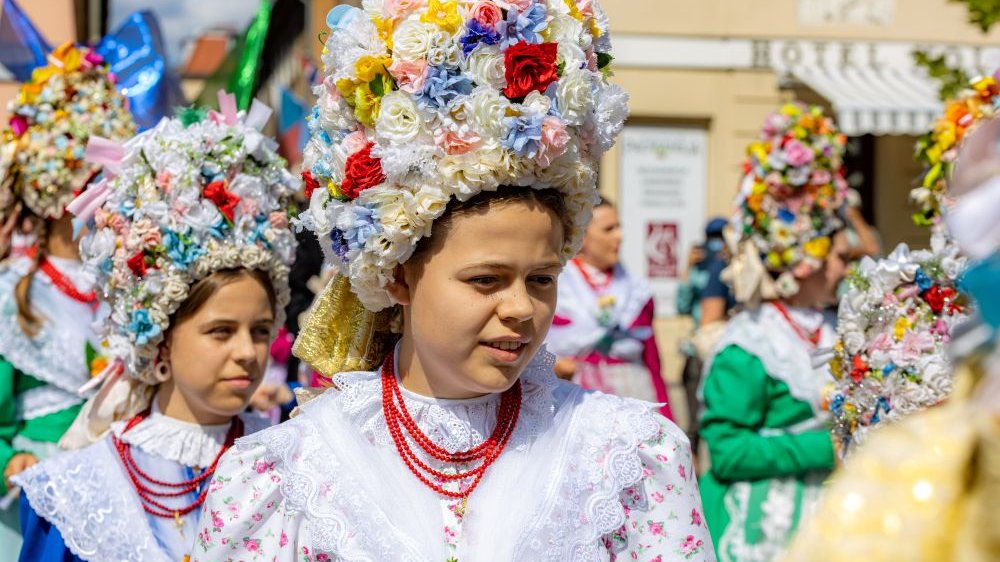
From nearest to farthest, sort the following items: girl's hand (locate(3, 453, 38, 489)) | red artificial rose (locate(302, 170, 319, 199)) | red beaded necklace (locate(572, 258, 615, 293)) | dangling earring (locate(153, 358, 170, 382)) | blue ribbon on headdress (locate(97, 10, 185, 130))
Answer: red artificial rose (locate(302, 170, 319, 199)), dangling earring (locate(153, 358, 170, 382)), girl's hand (locate(3, 453, 38, 489)), blue ribbon on headdress (locate(97, 10, 185, 130)), red beaded necklace (locate(572, 258, 615, 293))

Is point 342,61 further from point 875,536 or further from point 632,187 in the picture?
point 632,187

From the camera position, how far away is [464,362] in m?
2.63

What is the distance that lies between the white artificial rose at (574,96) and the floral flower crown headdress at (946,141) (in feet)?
4.22

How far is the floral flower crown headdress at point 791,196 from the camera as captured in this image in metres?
5.43

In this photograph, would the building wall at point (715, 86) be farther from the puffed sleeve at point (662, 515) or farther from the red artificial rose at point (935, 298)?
the puffed sleeve at point (662, 515)

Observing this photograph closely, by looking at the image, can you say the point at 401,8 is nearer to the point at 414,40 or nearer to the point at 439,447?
the point at 414,40

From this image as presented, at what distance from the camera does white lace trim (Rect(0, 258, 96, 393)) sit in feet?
16.5

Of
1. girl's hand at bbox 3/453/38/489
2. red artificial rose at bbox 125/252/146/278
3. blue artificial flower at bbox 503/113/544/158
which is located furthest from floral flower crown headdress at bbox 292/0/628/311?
girl's hand at bbox 3/453/38/489

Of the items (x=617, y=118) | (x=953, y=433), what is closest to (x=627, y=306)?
(x=617, y=118)

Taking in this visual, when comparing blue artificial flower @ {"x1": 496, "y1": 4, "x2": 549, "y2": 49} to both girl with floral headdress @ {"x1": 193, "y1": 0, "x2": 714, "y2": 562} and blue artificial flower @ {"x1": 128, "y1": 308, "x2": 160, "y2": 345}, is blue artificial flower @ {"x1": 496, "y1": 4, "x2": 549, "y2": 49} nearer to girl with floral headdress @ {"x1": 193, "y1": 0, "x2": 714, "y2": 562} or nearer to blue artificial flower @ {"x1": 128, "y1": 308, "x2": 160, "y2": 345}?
girl with floral headdress @ {"x1": 193, "y1": 0, "x2": 714, "y2": 562}

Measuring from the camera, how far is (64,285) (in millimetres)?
5234

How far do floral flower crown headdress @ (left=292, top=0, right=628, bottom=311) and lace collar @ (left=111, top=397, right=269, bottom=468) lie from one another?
1.41m

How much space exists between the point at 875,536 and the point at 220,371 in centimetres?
291

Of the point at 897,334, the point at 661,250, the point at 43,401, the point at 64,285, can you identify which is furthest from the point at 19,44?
the point at 661,250
